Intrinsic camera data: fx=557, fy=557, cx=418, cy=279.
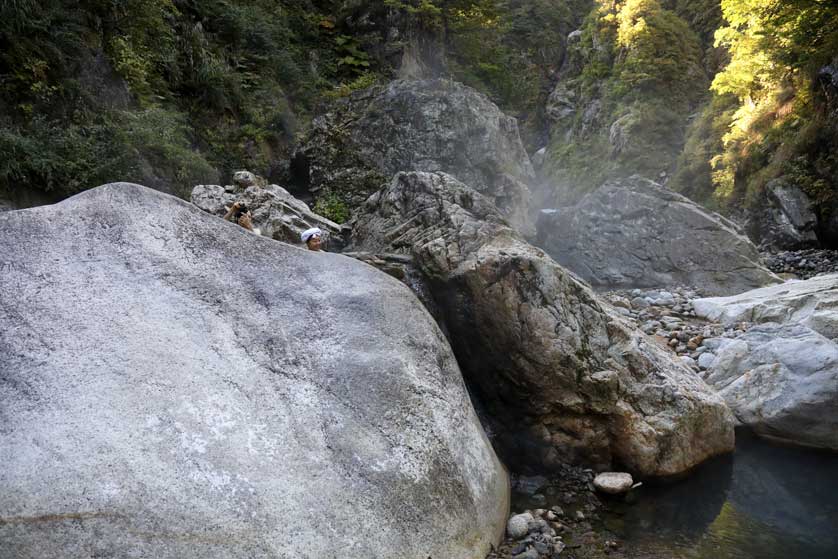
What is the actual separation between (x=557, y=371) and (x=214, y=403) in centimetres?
348

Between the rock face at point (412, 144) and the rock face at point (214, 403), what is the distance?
30.3 ft

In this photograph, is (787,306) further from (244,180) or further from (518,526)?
(244,180)

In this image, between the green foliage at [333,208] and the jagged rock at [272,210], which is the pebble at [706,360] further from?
the green foliage at [333,208]

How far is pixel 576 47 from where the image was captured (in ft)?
93.0

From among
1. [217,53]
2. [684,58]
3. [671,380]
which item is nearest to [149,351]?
[671,380]

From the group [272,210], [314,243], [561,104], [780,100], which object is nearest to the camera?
[314,243]

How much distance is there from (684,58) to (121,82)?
21.7 m

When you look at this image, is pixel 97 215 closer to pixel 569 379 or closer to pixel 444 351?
pixel 444 351

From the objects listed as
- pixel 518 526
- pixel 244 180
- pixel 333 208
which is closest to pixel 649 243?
pixel 333 208

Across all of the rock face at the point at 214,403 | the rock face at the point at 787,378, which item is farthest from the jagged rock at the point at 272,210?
the rock face at the point at 787,378

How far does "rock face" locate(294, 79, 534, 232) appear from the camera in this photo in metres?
14.2

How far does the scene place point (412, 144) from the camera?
1448 centimetres

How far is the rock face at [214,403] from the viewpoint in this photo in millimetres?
3248

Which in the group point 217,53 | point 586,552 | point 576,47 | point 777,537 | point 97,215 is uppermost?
point 576,47
